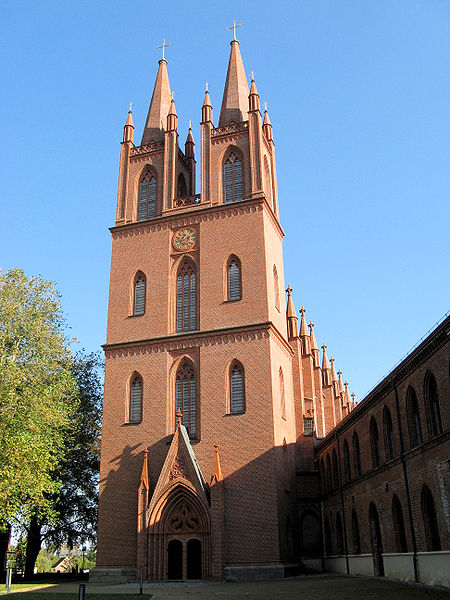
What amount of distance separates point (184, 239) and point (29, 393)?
44.3 ft

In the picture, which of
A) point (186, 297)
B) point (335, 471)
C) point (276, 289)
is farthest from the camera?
point (276, 289)

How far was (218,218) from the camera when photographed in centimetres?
3809

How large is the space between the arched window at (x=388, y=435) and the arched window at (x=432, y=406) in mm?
4210

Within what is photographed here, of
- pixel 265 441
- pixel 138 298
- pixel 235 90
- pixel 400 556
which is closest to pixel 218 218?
pixel 138 298

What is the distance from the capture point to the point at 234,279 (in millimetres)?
36656

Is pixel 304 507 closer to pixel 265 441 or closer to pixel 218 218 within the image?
pixel 265 441

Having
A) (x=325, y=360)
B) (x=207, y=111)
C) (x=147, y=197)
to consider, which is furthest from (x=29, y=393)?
(x=325, y=360)

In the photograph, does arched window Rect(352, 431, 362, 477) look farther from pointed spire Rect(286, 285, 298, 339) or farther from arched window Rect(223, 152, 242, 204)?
arched window Rect(223, 152, 242, 204)

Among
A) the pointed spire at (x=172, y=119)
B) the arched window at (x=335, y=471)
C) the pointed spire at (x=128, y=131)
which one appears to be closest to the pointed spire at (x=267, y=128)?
the pointed spire at (x=172, y=119)

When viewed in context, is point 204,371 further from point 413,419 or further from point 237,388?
point 413,419

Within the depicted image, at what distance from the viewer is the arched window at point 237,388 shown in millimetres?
33531

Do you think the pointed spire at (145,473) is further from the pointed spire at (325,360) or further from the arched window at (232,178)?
the pointed spire at (325,360)

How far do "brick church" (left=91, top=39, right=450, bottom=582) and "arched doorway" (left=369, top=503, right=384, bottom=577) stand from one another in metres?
0.09

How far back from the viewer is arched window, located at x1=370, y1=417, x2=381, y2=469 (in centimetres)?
2789
